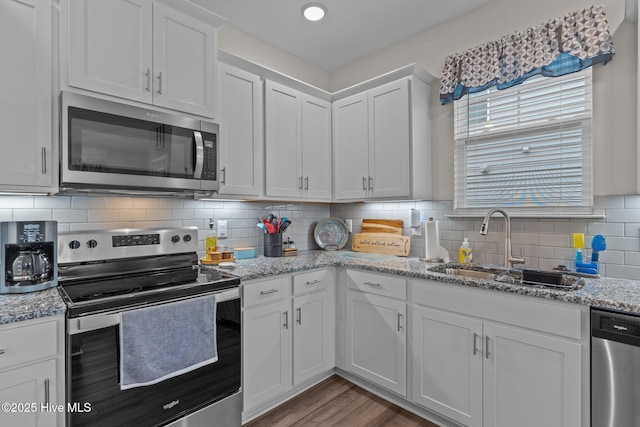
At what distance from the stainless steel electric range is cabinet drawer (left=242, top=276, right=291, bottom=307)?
0.13 metres

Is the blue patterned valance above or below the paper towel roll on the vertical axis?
above

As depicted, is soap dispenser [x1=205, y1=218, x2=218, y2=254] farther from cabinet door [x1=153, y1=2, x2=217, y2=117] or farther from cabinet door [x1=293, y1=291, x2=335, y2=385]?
cabinet door [x1=153, y1=2, x2=217, y2=117]

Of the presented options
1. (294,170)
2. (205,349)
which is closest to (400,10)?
(294,170)

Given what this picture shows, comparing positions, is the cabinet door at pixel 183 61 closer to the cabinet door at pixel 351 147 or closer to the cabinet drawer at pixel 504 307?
the cabinet door at pixel 351 147

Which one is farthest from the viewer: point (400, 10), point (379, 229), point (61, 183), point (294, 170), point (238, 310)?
point (379, 229)

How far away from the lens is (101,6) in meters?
1.70

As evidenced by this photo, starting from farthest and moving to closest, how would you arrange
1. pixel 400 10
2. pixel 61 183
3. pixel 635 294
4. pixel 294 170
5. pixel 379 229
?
pixel 379 229 < pixel 294 170 < pixel 400 10 < pixel 61 183 < pixel 635 294

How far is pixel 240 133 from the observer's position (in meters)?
2.37

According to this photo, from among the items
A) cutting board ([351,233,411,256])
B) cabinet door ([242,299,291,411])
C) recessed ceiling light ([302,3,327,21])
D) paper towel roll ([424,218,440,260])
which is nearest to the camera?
cabinet door ([242,299,291,411])

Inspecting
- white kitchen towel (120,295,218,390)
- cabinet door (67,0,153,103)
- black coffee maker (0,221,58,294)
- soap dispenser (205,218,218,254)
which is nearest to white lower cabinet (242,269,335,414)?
white kitchen towel (120,295,218,390)

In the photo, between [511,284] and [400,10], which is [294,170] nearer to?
[400,10]

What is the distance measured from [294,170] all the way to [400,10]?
140 cm

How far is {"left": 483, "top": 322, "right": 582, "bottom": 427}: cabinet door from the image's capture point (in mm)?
1487

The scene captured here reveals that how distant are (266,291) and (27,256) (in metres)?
1.16
